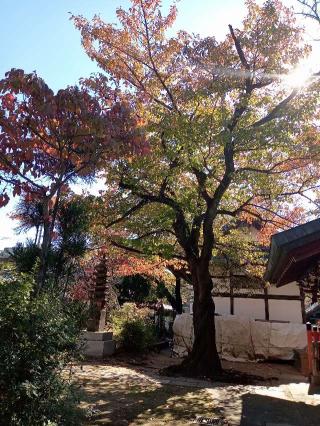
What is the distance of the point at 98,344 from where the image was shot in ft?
44.2

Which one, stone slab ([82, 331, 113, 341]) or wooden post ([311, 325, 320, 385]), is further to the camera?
stone slab ([82, 331, 113, 341])

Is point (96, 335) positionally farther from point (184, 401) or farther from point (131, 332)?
point (184, 401)

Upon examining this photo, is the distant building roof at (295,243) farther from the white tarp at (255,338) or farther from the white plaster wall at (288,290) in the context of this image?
the white plaster wall at (288,290)

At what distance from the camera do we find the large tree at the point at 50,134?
5.44 meters

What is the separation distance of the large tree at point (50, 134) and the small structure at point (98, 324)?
847cm

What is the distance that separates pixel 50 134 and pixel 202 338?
8080 mm

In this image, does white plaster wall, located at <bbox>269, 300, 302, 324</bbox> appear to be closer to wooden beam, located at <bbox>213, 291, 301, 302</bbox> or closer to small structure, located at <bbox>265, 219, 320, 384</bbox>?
wooden beam, located at <bbox>213, 291, 301, 302</bbox>

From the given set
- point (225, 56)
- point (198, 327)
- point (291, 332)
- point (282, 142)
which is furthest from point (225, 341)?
point (225, 56)

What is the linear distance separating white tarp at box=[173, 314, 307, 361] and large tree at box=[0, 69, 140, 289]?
11.8 meters

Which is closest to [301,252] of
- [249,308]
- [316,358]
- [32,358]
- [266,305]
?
[316,358]

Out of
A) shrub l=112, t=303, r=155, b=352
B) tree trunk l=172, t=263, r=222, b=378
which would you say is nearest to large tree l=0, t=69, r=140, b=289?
tree trunk l=172, t=263, r=222, b=378

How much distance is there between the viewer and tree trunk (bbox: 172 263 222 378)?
1143cm

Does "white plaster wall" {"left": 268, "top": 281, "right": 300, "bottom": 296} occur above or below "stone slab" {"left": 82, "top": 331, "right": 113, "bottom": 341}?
above

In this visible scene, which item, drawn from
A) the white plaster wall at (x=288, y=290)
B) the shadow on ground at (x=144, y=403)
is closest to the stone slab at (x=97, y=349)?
the shadow on ground at (x=144, y=403)
